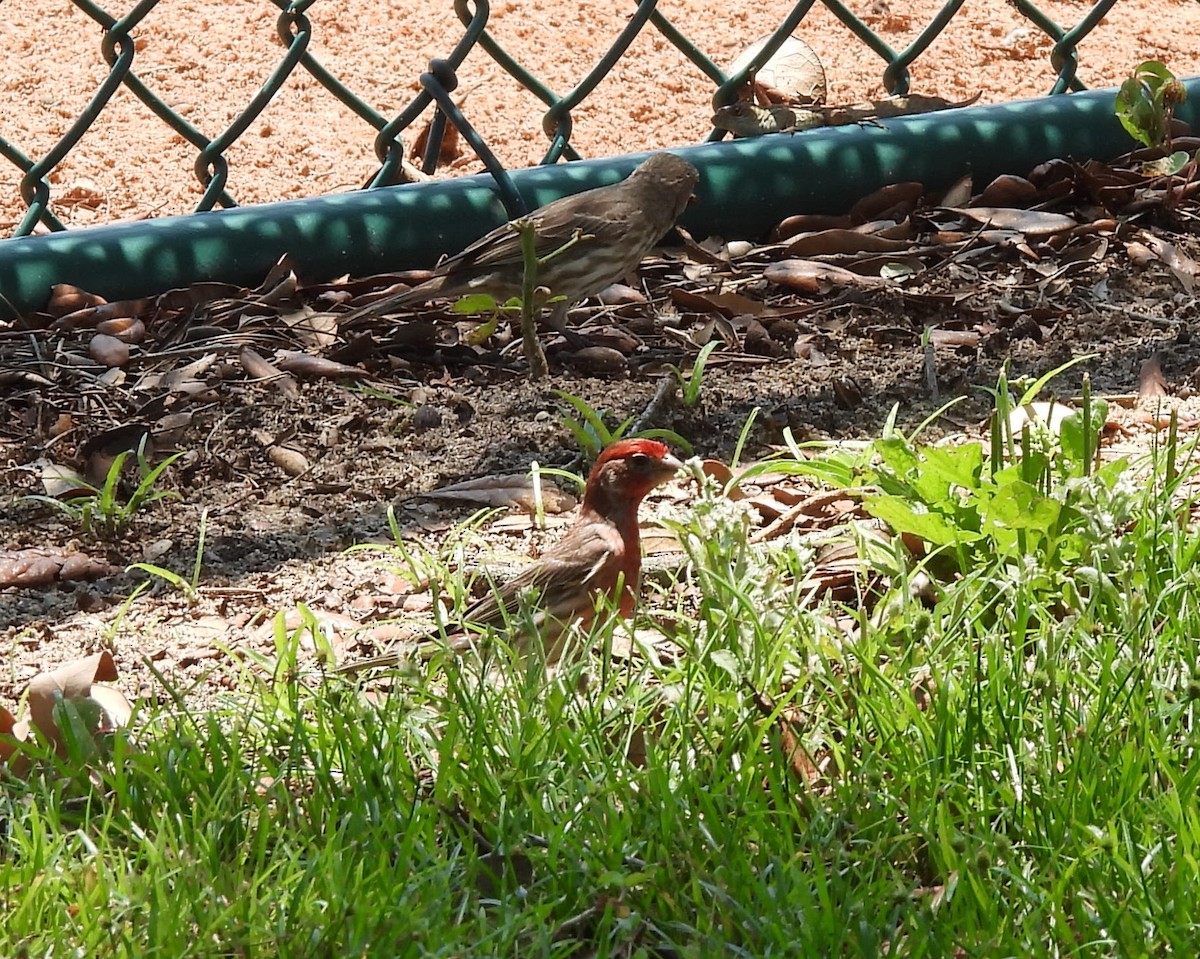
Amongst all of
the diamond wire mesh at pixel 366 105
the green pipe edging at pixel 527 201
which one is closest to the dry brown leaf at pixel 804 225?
the green pipe edging at pixel 527 201

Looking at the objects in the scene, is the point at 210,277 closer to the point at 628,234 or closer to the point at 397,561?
the point at 628,234

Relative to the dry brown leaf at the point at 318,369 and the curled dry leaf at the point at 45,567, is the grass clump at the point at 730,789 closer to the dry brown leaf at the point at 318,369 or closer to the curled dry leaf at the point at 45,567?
the curled dry leaf at the point at 45,567

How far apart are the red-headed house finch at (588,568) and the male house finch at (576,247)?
130 cm

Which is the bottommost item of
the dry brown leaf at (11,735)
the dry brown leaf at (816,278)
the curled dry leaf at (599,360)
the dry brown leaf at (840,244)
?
the dry brown leaf at (11,735)

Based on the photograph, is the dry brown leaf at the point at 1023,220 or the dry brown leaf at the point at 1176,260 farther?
the dry brown leaf at the point at 1023,220

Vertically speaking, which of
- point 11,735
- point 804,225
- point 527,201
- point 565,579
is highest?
point 527,201

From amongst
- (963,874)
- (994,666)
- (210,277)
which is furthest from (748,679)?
(210,277)

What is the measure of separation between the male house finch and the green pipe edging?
0.20m

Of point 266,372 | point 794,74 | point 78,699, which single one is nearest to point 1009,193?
point 794,74

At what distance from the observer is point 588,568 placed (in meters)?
3.32

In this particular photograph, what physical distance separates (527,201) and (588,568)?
2162 millimetres

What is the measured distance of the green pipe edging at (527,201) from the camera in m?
4.83

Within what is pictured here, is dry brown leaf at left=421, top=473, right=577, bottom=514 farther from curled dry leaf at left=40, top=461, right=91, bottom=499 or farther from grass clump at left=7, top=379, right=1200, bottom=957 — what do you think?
curled dry leaf at left=40, top=461, right=91, bottom=499

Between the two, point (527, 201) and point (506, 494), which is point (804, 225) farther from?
point (506, 494)
